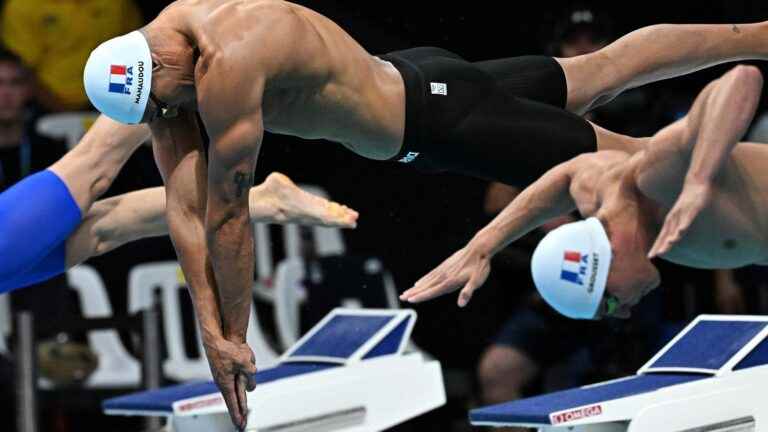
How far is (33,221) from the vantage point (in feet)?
18.6

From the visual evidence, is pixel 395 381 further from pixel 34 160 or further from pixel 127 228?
pixel 34 160

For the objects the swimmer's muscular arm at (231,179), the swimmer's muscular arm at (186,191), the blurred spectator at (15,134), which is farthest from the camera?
the blurred spectator at (15,134)

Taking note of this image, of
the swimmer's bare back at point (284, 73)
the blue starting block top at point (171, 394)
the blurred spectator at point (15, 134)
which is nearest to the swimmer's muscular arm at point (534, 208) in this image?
the swimmer's bare back at point (284, 73)

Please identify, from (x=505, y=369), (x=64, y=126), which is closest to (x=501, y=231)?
(x=505, y=369)

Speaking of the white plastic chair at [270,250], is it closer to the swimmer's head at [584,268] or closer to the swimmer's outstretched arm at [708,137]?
the swimmer's head at [584,268]

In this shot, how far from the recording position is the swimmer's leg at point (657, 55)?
5652mm

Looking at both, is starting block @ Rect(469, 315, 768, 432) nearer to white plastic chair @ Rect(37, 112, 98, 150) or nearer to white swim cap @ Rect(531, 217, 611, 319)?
white swim cap @ Rect(531, 217, 611, 319)

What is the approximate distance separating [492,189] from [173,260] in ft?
6.74

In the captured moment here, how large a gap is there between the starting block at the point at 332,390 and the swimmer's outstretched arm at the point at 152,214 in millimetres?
582

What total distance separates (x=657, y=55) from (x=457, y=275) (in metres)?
0.99

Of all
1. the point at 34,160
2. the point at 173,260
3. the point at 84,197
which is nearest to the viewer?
the point at 84,197

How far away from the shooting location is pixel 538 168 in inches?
218

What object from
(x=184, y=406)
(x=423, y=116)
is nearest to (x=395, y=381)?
(x=184, y=406)

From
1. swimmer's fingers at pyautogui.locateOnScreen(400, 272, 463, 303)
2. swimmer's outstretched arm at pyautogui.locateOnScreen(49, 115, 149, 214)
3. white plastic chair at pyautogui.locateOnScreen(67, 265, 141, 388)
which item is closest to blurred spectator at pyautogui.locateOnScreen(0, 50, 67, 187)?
white plastic chair at pyautogui.locateOnScreen(67, 265, 141, 388)
